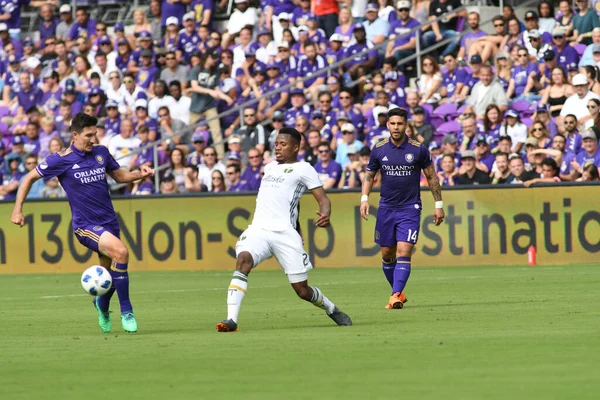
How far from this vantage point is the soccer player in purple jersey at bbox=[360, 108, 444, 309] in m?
15.4

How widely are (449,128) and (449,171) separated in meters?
1.61

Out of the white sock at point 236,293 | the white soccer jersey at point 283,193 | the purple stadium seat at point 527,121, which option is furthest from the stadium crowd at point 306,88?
the white sock at point 236,293

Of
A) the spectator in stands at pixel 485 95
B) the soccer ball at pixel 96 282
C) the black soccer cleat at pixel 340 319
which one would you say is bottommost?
the black soccer cleat at pixel 340 319

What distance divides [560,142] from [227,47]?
9.37 m

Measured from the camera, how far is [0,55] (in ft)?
107

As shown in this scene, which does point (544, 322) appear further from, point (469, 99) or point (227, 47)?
point (227, 47)

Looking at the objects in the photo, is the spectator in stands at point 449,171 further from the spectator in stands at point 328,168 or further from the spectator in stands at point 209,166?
the spectator in stands at point 209,166

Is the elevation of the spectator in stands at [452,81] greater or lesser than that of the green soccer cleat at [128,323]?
greater

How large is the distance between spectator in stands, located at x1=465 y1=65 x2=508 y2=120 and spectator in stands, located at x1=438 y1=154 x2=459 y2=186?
4.58 ft

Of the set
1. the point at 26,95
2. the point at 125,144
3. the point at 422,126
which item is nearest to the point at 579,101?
the point at 422,126

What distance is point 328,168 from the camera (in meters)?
24.4

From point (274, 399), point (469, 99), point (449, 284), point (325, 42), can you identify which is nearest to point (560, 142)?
point (469, 99)

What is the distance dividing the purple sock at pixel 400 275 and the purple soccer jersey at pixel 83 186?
12.0ft

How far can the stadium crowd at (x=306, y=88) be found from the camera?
23.6m
